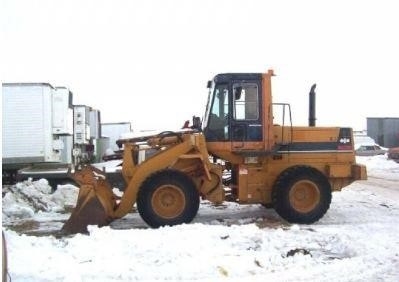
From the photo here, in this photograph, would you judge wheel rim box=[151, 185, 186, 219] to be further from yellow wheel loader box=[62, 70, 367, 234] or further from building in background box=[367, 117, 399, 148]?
building in background box=[367, 117, 399, 148]

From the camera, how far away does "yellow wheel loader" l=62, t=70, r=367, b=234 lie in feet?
37.4

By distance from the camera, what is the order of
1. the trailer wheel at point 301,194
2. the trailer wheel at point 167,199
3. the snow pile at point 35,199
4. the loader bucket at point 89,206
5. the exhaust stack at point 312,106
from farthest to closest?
1. the snow pile at point 35,199
2. the exhaust stack at point 312,106
3. the trailer wheel at point 301,194
4. the trailer wheel at point 167,199
5. the loader bucket at point 89,206

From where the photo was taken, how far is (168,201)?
1145cm

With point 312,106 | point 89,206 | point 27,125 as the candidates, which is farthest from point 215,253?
point 27,125

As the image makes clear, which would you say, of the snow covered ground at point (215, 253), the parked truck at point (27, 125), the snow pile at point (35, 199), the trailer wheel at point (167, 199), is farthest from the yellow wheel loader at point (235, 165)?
the parked truck at point (27, 125)

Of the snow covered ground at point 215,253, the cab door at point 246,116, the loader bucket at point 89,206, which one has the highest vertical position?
the cab door at point 246,116

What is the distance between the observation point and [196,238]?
909cm

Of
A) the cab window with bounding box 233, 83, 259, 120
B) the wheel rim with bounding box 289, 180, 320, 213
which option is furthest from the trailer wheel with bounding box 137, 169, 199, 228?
the wheel rim with bounding box 289, 180, 320, 213

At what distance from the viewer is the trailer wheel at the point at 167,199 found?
11.3 meters

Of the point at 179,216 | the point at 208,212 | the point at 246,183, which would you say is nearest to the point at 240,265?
the point at 179,216

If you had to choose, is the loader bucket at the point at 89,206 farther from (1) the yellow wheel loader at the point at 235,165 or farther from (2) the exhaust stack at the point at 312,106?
(2) the exhaust stack at the point at 312,106

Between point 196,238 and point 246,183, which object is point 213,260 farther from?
point 246,183

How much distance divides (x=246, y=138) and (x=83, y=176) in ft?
11.0

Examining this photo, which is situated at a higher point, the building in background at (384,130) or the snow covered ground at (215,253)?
the building in background at (384,130)
